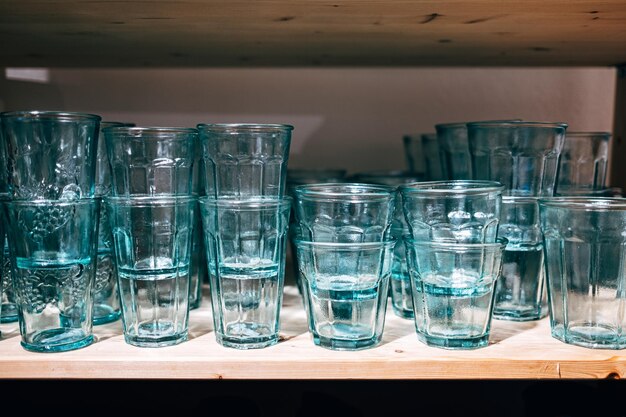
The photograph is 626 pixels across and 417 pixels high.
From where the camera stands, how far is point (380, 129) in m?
1.51

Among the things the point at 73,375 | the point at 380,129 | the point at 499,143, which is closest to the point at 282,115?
the point at 380,129

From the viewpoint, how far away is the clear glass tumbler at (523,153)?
1019 millimetres

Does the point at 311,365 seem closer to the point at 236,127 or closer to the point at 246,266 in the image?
the point at 246,266

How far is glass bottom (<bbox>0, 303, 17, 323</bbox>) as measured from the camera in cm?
98

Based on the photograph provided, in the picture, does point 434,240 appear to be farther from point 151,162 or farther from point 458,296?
point 151,162

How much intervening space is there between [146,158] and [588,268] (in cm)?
60

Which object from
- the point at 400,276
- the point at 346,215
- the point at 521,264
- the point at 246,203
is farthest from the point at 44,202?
the point at 521,264

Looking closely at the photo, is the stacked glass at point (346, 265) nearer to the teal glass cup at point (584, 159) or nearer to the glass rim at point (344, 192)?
the glass rim at point (344, 192)

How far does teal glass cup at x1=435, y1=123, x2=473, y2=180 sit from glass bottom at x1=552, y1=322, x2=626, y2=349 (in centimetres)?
36

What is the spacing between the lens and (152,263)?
0.90 meters

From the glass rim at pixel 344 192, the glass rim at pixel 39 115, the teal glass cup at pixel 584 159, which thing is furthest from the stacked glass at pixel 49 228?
the teal glass cup at pixel 584 159
